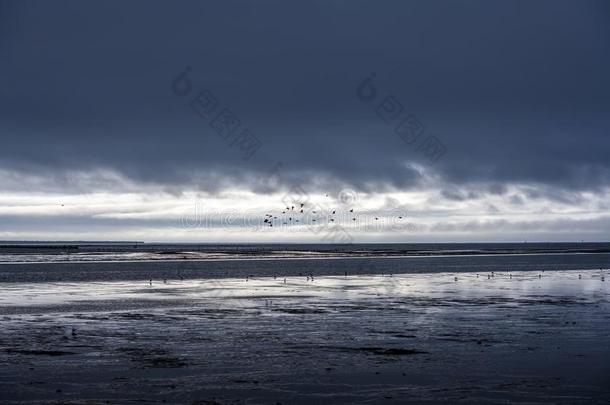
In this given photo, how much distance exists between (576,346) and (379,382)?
10317 millimetres

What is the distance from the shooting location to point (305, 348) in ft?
86.2

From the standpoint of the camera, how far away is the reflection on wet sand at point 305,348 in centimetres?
1938

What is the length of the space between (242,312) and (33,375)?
60.5 ft

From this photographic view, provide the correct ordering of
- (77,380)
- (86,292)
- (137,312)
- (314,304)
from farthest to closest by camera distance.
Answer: (86,292) < (314,304) < (137,312) < (77,380)

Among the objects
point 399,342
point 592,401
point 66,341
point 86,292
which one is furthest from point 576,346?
point 86,292

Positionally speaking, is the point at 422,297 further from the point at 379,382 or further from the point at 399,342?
the point at 379,382

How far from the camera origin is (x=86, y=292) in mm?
53219

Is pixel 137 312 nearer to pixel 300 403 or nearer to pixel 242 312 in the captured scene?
pixel 242 312

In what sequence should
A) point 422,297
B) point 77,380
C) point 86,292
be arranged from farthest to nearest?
point 86,292 < point 422,297 < point 77,380

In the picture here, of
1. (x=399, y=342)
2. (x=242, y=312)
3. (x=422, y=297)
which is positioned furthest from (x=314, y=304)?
(x=399, y=342)

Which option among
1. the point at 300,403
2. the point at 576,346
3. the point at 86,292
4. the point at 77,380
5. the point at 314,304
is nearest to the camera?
the point at 300,403

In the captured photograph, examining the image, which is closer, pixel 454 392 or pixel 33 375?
pixel 454 392

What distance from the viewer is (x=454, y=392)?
19172mm

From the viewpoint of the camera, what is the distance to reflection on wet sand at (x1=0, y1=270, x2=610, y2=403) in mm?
19375
